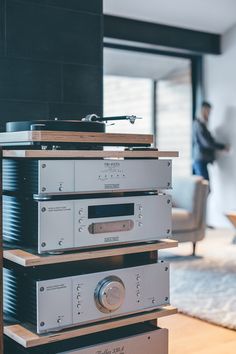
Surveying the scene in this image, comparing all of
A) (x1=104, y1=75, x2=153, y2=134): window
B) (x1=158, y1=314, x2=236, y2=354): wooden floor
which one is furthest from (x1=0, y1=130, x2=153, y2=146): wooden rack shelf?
(x1=104, y1=75, x2=153, y2=134): window

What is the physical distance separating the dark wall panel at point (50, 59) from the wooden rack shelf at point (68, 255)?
506mm

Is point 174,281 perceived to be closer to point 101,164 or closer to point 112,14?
point 101,164

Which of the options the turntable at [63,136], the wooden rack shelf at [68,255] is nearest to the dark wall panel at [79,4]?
the turntable at [63,136]

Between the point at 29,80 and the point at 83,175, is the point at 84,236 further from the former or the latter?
the point at 29,80

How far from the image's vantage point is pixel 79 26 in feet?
6.32

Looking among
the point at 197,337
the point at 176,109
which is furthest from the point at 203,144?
the point at 197,337

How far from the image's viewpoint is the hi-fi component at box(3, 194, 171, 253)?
1420 millimetres

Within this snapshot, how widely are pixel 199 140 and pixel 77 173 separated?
4531 millimetres

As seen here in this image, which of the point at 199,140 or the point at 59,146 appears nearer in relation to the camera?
the point at 59,146

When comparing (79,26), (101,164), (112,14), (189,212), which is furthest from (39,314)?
(112,14)

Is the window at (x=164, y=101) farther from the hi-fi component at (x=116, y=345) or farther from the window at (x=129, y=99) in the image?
the hi-fi component at (x=116, y=345)

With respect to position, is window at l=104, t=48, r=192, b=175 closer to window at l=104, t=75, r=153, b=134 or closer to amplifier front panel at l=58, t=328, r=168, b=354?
window at l=104, t=75, r=153, b=134

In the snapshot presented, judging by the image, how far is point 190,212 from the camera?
13.8ft

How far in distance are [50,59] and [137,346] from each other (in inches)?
38.2
